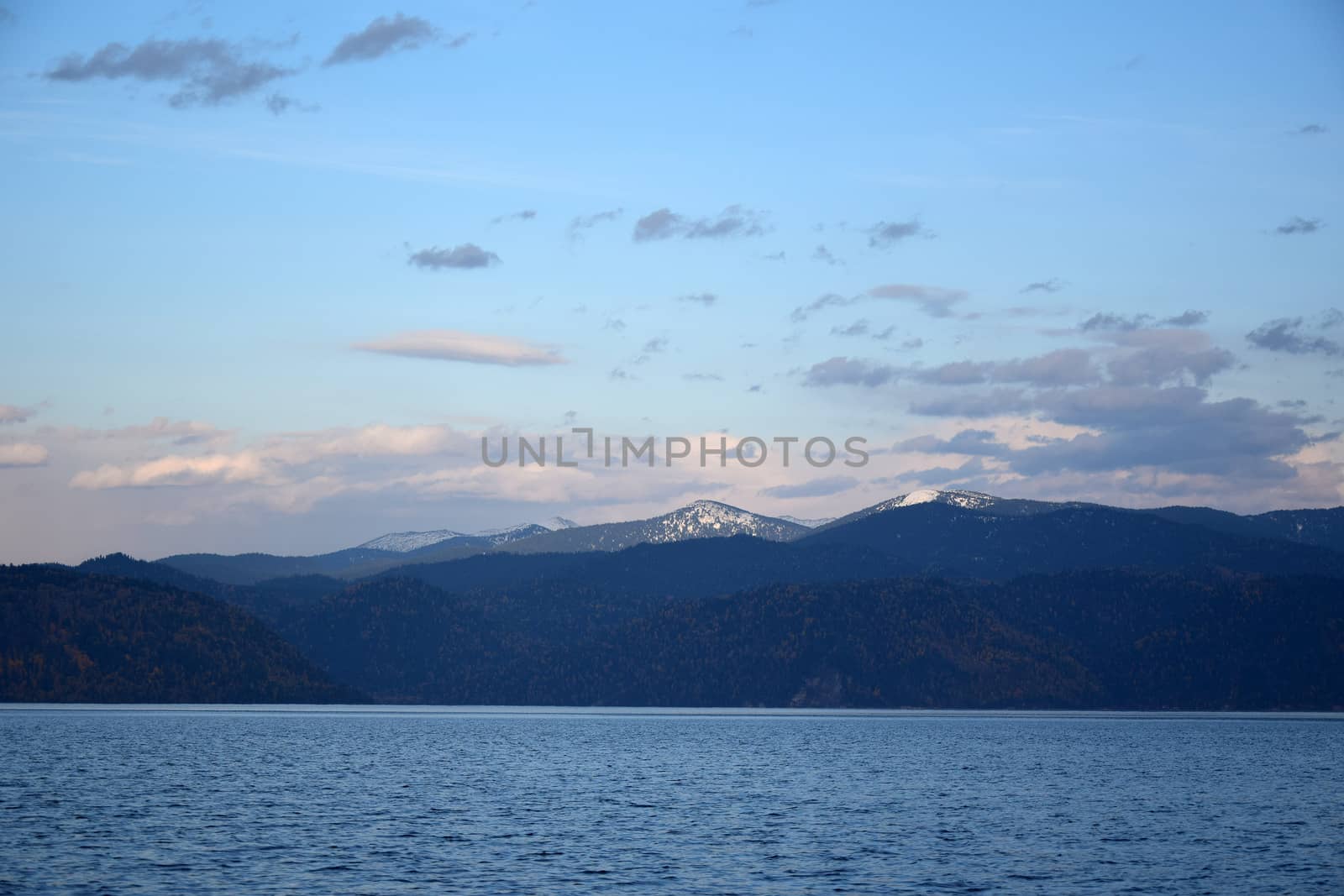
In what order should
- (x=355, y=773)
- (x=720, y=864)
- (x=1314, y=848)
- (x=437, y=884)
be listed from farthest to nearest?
(x=355, y=773) → (x=1314, y=848) → (x=720, y=864) → (x=437, y=884)

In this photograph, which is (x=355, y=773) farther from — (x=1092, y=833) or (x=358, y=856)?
(x=1092, y=833)

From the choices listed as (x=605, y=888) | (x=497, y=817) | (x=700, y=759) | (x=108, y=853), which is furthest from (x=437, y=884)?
(x=700, y=759)

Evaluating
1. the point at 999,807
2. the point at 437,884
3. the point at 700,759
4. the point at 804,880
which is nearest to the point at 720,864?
the point at 804,880

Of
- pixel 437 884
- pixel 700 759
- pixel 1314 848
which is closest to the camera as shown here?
pixel 437 884

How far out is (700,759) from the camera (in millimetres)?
189000

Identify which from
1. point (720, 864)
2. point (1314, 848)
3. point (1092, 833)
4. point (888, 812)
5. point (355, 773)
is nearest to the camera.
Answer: point (720, 864)

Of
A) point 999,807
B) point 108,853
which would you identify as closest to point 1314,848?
point 999,807

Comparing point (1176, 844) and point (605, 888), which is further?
point (1176, 844)

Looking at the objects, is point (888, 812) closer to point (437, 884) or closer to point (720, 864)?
point (720, 864)

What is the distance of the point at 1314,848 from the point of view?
296 ft

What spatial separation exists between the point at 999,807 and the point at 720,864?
153ft

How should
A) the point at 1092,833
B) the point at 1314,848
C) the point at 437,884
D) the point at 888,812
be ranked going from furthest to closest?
the point at 888,812
the point at 1092,833
the point at 1314,848
the point at 437,884

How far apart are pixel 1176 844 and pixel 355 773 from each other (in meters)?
93.3

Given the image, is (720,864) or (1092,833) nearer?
(720,864)
